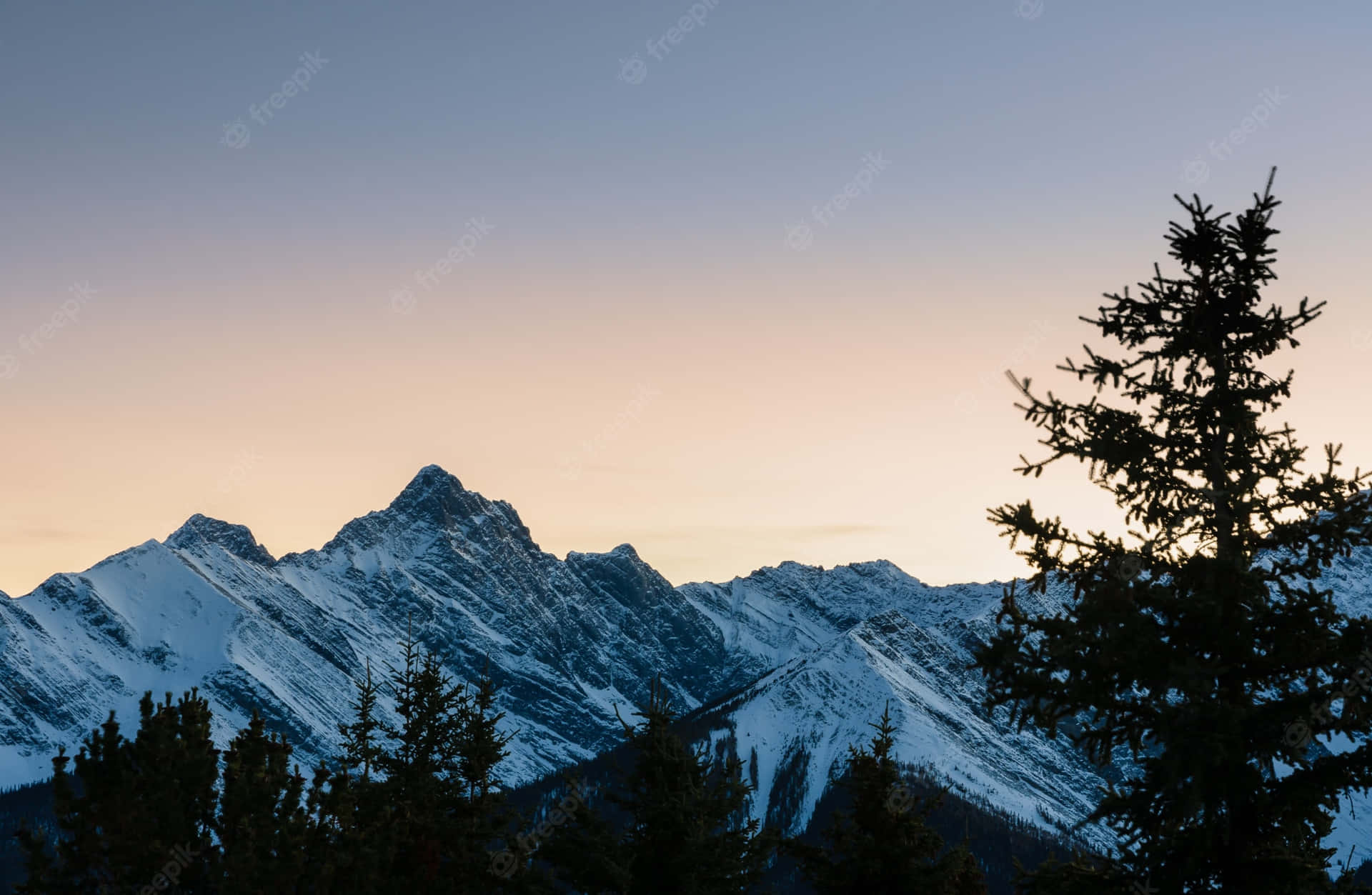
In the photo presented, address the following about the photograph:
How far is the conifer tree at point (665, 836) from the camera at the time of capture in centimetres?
2794

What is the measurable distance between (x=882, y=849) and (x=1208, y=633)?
16.5m

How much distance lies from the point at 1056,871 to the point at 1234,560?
4994 mm

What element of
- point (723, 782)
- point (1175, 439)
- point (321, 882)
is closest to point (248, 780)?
point (321, 882)

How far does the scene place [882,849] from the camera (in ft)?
99.5

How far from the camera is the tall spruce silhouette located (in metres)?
15.2
